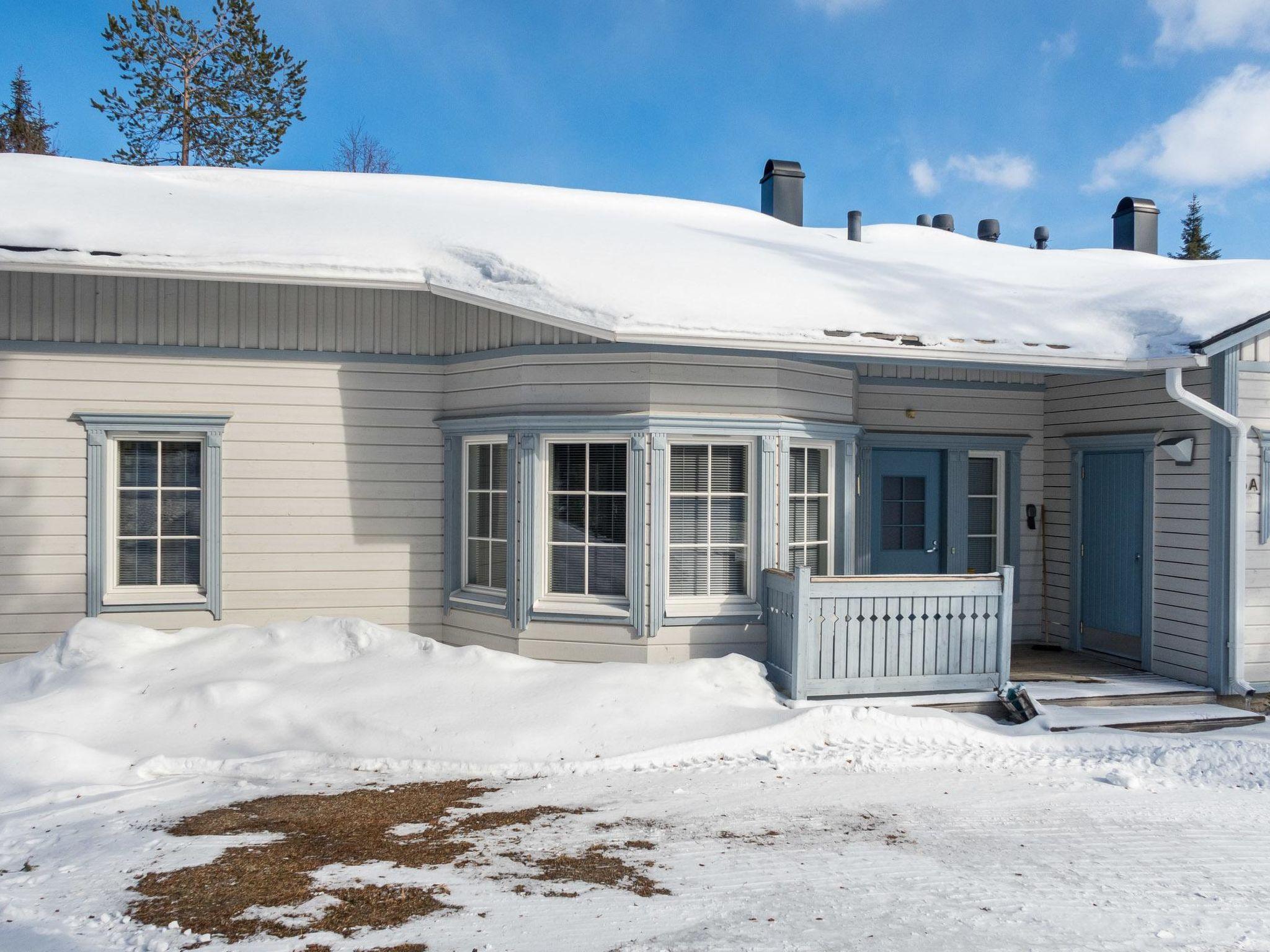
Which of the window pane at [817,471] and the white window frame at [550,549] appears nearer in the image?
the white window frame at [550,549]

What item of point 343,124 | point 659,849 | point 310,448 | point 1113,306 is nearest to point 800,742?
point 659,849

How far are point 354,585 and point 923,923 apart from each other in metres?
5.60

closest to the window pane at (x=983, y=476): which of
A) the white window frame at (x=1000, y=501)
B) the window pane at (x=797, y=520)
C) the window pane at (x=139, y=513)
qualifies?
the white window frame at (x=1000, y=501)

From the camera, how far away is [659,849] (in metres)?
4.73

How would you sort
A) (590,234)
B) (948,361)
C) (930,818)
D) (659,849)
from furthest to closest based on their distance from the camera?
(590,234)
(948,361)
(930,818)
(659,849)

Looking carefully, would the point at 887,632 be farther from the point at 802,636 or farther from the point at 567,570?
the point at 567,570

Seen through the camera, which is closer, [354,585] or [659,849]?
[659,849]

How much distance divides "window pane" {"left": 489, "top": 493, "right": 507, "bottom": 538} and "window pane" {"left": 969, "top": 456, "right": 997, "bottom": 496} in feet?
15.5

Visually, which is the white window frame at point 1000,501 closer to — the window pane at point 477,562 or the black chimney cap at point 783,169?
the window pane at point 477,562

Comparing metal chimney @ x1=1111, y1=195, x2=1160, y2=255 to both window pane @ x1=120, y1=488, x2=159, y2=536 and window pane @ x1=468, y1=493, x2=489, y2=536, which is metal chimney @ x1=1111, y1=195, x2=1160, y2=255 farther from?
window pane @ x1=120, y1=488, x2=159, y2=536

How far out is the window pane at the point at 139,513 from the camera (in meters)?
7.86

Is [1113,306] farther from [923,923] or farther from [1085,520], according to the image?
[923,923]

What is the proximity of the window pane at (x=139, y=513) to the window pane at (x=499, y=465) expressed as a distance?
107 inches

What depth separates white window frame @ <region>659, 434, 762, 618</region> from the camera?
7457 millimetres
